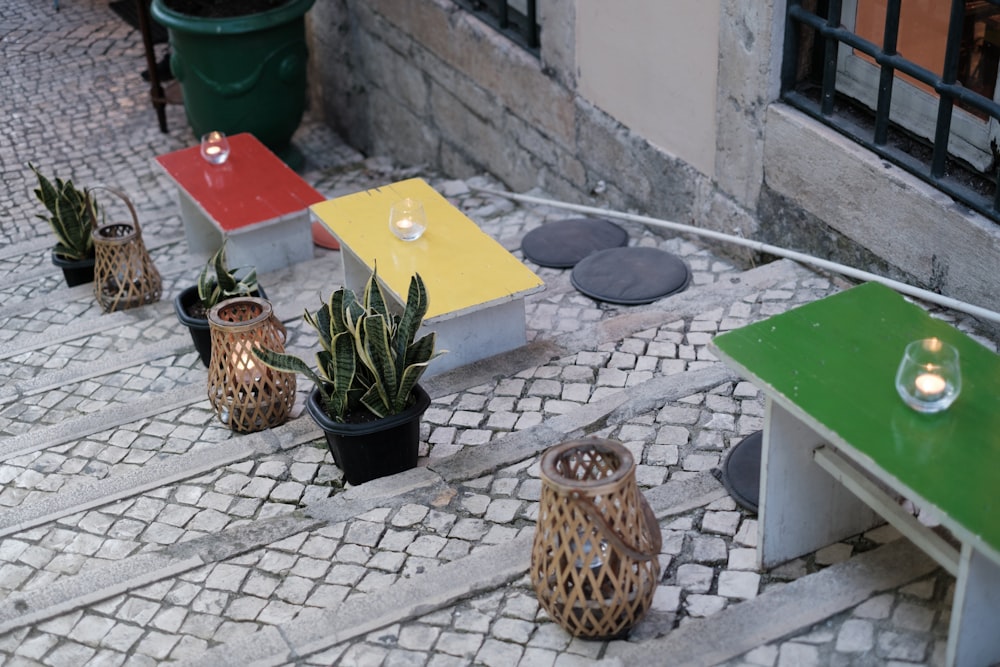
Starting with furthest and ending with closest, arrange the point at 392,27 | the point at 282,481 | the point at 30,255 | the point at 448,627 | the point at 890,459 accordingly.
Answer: the point at 392,27 < the point at 30,255 < the point at 282,481 < the point at 448,627 < the point at 890,459

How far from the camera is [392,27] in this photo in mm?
8578

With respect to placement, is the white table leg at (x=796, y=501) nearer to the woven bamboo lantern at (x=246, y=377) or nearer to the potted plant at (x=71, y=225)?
the woven bamboo lantern at (x=246, y=377)

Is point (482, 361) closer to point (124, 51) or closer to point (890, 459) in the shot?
point (890, 459)

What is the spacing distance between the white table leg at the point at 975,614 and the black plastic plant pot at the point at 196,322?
312 centimetres

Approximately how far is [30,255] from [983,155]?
199 inches

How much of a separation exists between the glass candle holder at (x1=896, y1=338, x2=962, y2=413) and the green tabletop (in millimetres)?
33

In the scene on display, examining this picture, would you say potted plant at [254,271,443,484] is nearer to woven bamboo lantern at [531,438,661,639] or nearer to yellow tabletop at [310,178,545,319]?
yellow tabletop at [310,178,545,319]

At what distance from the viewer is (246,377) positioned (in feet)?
15.8

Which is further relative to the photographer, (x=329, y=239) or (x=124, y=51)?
(x=124, y=51)

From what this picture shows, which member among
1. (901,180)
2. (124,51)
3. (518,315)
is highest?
(901,180)

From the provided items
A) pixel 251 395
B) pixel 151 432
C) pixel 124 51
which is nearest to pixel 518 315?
pixel 251 395

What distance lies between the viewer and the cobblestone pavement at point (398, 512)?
11.8 ft

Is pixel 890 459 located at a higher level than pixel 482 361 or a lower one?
higher

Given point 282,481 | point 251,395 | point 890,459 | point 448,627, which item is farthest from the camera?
point 251,395
